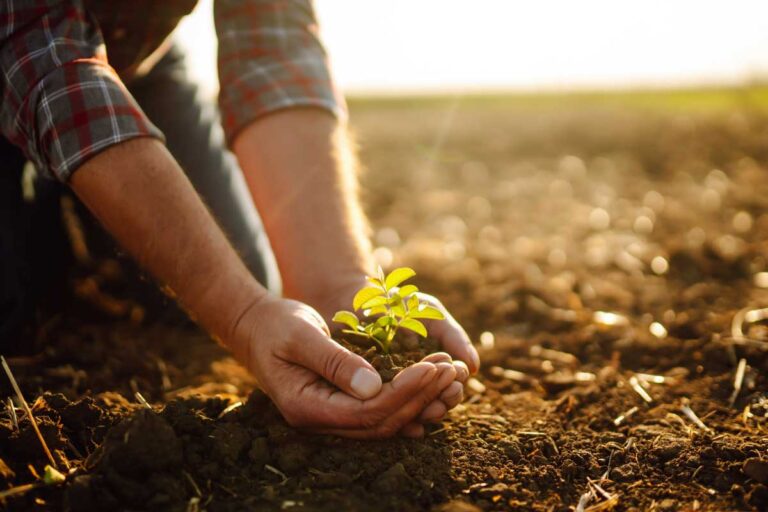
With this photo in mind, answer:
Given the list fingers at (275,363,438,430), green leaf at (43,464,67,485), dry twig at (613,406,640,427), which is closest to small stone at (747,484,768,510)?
dry twig at (613,406,640,427)

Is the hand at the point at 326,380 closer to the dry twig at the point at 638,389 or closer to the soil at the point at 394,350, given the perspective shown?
the soil at the point at 394,350

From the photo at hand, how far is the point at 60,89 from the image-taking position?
5.70 feet

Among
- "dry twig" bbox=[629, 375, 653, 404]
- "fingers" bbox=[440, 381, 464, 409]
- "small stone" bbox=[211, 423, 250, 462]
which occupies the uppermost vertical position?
"fingers" bbox=[440, 381, 464, 409]

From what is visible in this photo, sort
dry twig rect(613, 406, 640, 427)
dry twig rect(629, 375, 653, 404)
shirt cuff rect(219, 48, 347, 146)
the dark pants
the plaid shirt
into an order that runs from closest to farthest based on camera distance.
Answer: the plaid shirt < dry twig rect(613, 406, 640, 427) < dry twig rect(629, 375, 653, 404) < shirt cuff rect(219, 48, 347, 146) < the dark pants

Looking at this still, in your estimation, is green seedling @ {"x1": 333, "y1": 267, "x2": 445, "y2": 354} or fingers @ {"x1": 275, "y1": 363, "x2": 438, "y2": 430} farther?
green seedling @ {"x1": 333, "y1": 267, "x2": 445, "y2": 354}

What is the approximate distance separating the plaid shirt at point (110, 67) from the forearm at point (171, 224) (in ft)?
0.17

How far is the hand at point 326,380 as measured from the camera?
58.4 inches

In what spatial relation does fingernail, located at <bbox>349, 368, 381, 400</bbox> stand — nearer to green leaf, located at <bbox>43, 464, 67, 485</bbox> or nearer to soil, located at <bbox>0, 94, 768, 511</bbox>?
soil, located at <bbox>0, 94, 768, 511</bbox>

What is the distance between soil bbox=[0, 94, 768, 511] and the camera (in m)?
1.47

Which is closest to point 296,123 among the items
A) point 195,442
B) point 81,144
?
point 81,144

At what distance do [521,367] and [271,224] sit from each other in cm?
98

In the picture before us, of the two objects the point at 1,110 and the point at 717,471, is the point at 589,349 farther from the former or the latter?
the point at 1,110

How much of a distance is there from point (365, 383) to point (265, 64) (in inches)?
48.3

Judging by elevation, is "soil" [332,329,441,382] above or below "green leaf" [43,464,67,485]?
above
